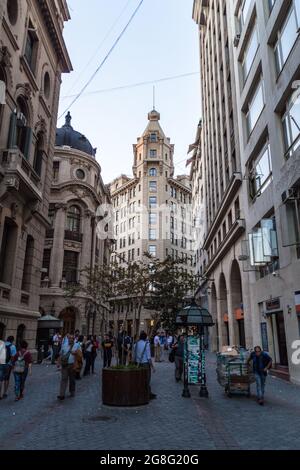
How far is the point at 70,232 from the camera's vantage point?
1625 inches

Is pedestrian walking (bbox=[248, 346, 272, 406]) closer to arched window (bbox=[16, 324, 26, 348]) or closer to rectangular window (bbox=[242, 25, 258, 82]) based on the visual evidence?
arched window (bbox=[16, 324, 26, 348])

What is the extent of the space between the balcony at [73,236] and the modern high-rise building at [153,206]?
26327 mm

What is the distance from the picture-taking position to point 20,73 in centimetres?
1980

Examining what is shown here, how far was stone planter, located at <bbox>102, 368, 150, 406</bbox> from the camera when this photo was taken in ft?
33.0

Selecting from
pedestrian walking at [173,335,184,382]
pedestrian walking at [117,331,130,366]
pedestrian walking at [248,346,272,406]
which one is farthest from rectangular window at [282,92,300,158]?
pedestrian walking at [117,331,130,366]

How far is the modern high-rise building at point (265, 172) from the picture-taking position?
1548 cm

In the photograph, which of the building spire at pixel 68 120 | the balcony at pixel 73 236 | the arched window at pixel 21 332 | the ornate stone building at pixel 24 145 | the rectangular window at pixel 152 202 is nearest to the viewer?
the ornate stone building at pixel 24 145

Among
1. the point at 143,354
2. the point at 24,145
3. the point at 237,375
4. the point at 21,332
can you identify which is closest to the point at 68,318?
the point at 21,332

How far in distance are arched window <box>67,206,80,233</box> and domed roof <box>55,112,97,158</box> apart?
8528 millimetres

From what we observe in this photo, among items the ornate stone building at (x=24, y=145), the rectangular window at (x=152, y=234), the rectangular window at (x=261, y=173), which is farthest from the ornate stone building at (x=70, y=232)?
the rectangular window at (x=152, y=234)

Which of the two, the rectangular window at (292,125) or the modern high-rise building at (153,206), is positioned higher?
the modern high-rise building at (153,206)

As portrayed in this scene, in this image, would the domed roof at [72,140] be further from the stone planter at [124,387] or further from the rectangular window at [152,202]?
the stone planter at [124,387]

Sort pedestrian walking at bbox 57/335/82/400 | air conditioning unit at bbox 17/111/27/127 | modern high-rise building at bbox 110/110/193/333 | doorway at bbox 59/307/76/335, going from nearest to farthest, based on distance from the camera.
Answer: pedestrian walking at bbox 57/335/82/400
air conditioning unit at bbox 17/111/27/127
doorway at bbox 59/307/76/335
modern high-rise building at bbox 110/110/193/333

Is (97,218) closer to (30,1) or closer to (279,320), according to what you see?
(30,1)
